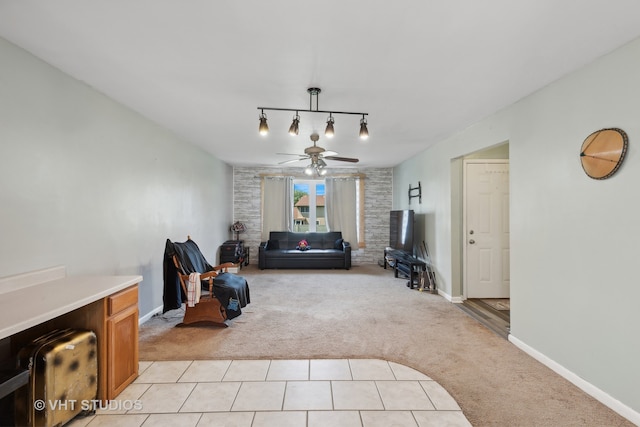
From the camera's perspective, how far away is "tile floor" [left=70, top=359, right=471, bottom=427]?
1939 mm

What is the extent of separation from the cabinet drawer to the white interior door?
414 cm

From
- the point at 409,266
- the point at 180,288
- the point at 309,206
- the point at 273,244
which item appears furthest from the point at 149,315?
the point at 309,206

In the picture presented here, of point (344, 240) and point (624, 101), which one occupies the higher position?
point (624, 101)

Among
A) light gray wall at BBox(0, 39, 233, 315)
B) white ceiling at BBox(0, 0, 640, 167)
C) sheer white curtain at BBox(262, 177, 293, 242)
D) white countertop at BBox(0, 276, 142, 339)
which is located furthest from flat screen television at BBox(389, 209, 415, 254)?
white countertop at BBox(0, 276, 142, 339)

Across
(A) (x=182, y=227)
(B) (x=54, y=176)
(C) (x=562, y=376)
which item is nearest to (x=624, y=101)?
(C) (x=562, y=376)

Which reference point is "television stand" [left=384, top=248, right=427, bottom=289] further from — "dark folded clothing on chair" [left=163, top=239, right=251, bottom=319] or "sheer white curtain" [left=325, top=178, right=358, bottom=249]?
"dark folded clothing on chair" [left=163, top=239, right=251, bottom=319]

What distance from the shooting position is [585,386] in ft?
7.47

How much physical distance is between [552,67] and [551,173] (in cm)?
84

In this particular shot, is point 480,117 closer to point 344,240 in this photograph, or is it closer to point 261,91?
point 261,91

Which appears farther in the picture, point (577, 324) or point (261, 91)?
point (261, 91)

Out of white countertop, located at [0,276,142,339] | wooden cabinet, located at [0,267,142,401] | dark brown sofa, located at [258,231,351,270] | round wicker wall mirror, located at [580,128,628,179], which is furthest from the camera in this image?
dark brown sofa, located at [258,231,351,270]

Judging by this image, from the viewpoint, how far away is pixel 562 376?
8.09 ft

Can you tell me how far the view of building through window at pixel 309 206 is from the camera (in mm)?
7902

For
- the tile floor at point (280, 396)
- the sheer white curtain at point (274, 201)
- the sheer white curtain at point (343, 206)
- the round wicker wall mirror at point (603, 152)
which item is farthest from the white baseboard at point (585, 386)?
the sheer white curtain at point (274, 201)
